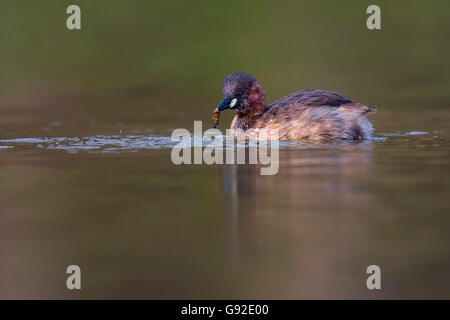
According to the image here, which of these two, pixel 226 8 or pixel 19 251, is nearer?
pixel 19 251

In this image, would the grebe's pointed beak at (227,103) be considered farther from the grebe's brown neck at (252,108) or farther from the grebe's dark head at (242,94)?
the grebe's brown neck at (252,108)

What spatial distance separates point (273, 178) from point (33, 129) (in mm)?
5602

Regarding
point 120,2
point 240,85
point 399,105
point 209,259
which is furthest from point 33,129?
point 120,2

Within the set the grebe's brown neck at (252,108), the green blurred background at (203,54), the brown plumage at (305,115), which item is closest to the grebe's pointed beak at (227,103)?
the brown plumage at (305,115)

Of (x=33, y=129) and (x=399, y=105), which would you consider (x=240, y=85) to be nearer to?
(x=33, y=129)

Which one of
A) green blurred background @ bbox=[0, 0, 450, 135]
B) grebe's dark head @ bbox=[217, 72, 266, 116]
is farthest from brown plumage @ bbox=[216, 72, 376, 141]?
green blurred background @ bbox=[0, 0, 450, 135]

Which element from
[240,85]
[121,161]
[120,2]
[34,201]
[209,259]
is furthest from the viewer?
[120,2]

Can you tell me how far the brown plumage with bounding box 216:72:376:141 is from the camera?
1190cm

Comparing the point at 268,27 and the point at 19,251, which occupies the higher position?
the point at 268,27

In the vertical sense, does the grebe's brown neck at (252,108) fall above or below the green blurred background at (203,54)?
below

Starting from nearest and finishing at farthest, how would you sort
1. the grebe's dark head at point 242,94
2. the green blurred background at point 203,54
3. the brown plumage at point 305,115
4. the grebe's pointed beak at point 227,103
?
the brown plumage at point 305,115 → the grebe's pointed beak at point 227,103 → the grebe's dark head at point 242,94 → the green blurred background at point 203,54

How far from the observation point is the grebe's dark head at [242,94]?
1262 cm

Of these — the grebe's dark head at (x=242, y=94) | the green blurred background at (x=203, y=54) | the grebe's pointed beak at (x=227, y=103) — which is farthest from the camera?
the green blurred background at (x=203, y=54)

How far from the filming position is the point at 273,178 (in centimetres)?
877
